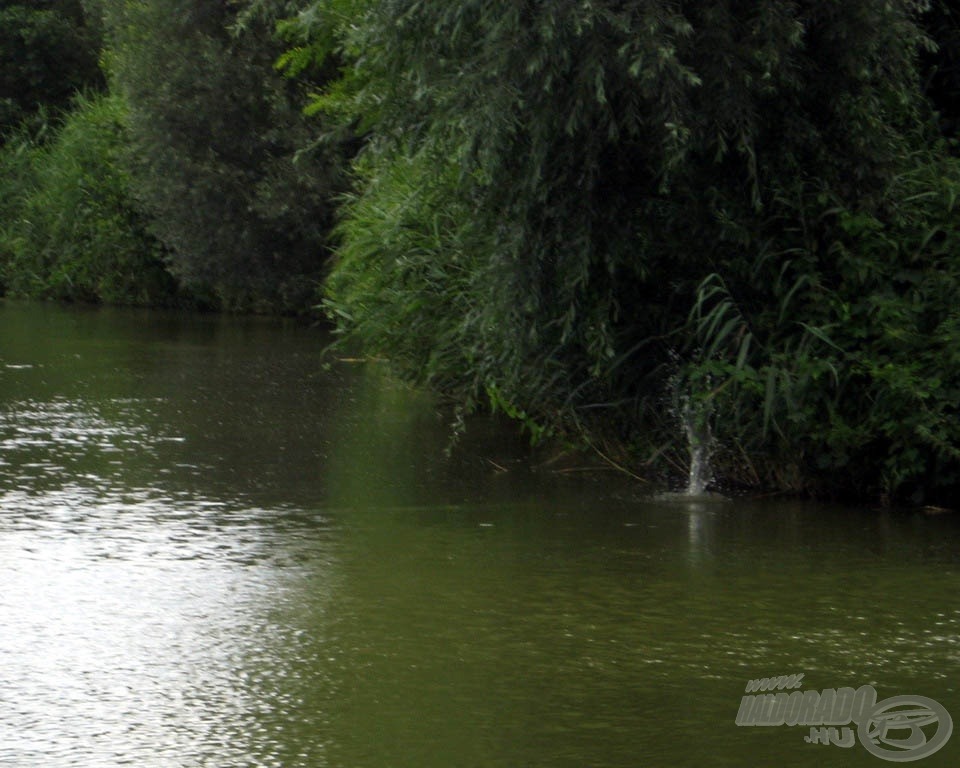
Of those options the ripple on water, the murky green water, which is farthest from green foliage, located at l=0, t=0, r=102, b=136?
the ripple on water

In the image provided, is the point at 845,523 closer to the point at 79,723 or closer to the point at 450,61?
the point at 450,61

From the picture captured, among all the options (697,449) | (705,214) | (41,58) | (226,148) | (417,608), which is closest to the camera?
(417,608)

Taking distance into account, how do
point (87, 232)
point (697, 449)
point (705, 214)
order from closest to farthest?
point (705, 214), point (697, 449), point (87, 232)

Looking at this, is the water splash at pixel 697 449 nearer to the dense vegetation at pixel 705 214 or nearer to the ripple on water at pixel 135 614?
the dense vegetation at pixel 705 214

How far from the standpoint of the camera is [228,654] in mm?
6207

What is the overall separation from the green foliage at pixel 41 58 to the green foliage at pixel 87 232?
5.17 metres

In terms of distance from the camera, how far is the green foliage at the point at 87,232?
30812 mm

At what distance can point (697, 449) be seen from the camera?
10070 mm

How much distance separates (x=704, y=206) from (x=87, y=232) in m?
23.6

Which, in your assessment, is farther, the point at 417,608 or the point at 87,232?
the point at 87,232

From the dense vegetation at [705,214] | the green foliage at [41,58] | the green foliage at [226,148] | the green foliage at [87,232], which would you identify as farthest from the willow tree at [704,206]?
the green foliage at [41,58]

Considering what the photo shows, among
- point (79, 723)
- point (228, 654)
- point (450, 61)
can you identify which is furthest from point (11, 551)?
point (450, 61)

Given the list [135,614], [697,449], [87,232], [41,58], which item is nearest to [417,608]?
[135,614]

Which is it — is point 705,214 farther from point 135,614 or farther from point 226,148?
point 226,148
